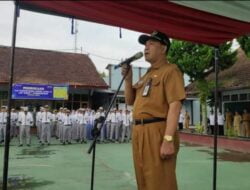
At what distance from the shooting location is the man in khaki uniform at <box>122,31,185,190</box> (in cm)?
329

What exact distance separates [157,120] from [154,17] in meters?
1.03

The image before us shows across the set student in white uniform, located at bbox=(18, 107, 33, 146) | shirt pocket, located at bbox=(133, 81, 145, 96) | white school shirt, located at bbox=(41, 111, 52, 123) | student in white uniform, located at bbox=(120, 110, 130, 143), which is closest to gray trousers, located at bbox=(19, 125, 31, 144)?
student in white uniform, located at bbox=(18, 107, 33, 146)

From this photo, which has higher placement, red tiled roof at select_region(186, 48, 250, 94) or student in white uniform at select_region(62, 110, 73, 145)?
red tiled roof at select_region(186, 48, 250, 94)

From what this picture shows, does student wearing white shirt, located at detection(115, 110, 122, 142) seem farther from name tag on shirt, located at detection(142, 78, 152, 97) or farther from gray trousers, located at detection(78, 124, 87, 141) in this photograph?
name tag on shirt, located at detection(142, 78, 152, 97)

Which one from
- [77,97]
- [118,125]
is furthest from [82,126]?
[77,97]

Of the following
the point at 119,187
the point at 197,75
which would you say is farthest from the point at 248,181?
the point at 197,75

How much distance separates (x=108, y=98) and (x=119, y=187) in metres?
20.3

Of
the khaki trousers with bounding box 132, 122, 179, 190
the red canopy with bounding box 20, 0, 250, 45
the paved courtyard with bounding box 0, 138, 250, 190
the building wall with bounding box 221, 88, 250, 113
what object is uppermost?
the building wall with bounding box 221, 88, 250, 113

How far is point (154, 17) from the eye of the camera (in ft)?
12.4

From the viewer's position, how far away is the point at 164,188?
3311 millimetres

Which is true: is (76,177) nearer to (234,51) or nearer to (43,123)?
(43,123)

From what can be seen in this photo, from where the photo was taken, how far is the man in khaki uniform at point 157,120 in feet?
10.8

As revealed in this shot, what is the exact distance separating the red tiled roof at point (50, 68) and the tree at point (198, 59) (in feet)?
30.0

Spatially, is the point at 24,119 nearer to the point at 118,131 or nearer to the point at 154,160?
the point at 118,131
